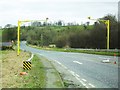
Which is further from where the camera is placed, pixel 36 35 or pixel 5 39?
pixel 36 35

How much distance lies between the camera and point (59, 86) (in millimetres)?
13852

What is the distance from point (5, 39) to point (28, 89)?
106889 millimetres

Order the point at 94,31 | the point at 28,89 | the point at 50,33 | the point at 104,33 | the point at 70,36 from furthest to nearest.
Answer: the point at 50,33 → the point at 70,36 → the point at 94,31 → the point at 104,33 → the point at 28,89

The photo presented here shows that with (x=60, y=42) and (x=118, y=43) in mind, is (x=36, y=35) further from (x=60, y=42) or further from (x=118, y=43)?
(x=118, y=43)

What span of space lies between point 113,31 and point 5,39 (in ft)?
174

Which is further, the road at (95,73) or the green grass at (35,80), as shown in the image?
the road at (95,73)

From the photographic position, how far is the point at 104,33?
8450 cm

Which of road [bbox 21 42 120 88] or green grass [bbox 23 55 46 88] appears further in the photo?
Result: road [bbox 21 42 120 88]

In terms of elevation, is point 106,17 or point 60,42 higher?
point 106,17

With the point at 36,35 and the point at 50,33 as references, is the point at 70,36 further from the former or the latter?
the point at 36,35

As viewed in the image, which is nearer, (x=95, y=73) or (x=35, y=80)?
(x=35, y=80)

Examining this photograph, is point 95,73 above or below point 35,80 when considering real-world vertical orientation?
below

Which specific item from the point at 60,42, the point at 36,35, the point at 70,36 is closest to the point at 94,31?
the point at 70,36

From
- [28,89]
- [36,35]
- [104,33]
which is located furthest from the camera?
[36,35]
